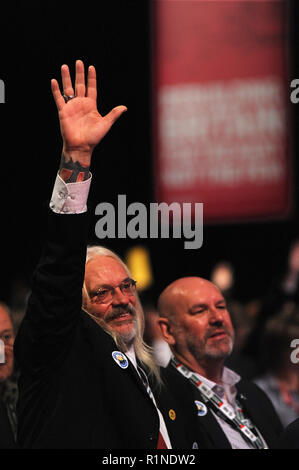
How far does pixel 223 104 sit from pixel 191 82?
38 centimetres

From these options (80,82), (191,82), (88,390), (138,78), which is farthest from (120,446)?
(138,78)

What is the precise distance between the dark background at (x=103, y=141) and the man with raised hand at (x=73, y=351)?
4.51 metres

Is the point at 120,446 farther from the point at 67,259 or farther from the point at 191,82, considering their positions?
the point at 191,82

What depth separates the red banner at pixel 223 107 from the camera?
720 cm

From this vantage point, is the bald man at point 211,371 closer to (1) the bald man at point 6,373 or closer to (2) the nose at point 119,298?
(2) the nose at point 119,298

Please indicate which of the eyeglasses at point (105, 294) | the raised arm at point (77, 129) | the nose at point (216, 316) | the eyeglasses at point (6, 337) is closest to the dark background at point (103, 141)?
the nose at point (216, 316)

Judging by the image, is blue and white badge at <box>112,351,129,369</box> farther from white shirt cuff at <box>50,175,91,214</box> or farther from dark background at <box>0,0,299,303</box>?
dark background at <box>0,0,299,303</box>

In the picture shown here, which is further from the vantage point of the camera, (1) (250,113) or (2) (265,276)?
(2) (265,276)

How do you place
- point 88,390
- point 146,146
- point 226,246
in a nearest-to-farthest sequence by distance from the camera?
point 88,390 < point 146,146 < point 226,246

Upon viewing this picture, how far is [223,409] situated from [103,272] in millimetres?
870

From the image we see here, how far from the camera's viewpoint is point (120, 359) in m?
2.54

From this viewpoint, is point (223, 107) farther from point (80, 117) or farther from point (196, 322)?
point (80, 117)

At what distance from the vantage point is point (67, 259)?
229cm

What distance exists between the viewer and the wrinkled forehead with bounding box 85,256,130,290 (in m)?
2.88
